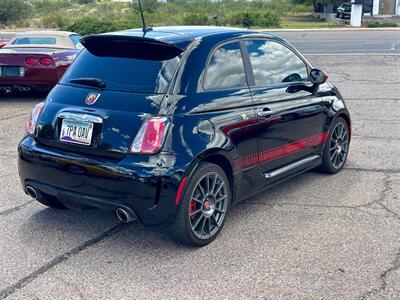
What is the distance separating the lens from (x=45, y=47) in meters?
10.8

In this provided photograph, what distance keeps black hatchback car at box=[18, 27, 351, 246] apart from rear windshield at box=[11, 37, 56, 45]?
266 inches

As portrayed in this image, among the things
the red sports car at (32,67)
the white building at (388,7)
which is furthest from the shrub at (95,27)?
the white building at (388,7)

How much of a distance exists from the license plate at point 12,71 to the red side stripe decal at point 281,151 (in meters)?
6.48

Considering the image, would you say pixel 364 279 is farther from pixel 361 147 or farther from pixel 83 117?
pixel 361 147

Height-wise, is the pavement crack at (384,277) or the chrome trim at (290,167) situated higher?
the chrome trim at (290,167)

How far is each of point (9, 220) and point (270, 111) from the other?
258 cm

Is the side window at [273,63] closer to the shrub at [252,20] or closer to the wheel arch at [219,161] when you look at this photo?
the wheel arch at [219,161]

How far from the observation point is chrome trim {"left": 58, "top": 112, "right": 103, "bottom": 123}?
412 centimetres

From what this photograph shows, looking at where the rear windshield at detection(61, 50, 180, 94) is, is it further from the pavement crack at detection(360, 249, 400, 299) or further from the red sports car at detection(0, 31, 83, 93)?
the red sports car at detection(0, 31, 83, 93)

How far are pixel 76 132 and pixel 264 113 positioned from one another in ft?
5.51

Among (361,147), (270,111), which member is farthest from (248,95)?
(361,147)

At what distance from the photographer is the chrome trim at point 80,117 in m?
4.12

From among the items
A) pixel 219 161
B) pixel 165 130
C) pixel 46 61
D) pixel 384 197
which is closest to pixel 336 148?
pixel 384 197

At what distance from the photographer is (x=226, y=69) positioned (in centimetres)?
460
